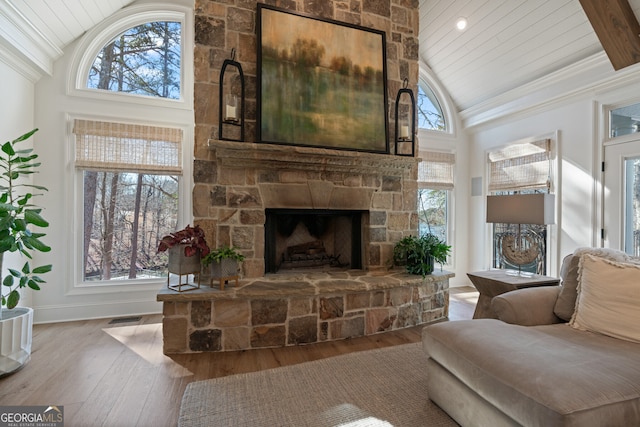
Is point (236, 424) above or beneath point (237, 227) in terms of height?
beneath

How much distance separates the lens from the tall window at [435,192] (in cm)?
452

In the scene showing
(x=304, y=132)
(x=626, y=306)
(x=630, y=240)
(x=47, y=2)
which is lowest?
(x=626, y=306)

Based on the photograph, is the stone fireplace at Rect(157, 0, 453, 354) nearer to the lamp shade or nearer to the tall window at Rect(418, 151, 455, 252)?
the lamp shade

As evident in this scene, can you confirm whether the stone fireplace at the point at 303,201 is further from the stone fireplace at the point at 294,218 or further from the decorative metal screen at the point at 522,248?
the decorative metal screen at the point at 522,248

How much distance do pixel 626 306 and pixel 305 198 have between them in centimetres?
234

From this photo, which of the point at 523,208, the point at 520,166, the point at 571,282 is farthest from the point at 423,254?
the point at 520,166

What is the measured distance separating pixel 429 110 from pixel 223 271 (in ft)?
12.9

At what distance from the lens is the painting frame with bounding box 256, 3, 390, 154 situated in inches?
111

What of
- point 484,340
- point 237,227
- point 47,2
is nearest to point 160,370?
point 237,227

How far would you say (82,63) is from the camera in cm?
319

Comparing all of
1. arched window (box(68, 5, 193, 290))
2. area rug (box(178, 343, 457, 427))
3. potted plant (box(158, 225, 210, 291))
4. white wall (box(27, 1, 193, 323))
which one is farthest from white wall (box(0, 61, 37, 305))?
area rug (box(178, 343, 457, 427))

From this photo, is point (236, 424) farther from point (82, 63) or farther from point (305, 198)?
point (82, 63)

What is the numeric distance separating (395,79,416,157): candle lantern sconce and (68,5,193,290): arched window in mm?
2367

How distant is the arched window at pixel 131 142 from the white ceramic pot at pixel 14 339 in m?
1.09
